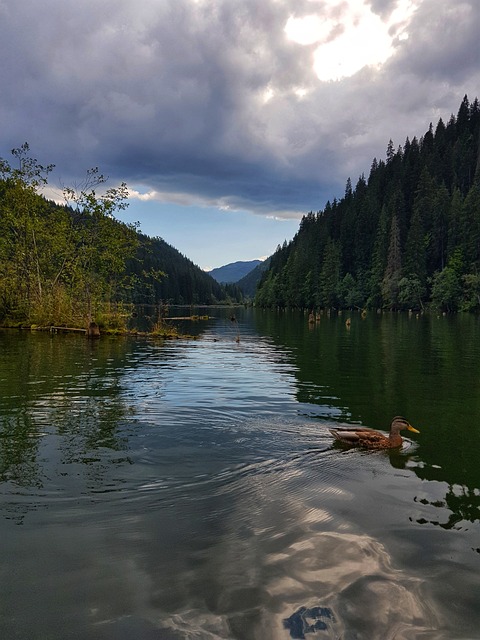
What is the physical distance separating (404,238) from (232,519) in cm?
13544

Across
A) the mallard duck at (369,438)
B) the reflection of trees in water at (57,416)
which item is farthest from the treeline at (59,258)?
the mallard duck at (369,438)

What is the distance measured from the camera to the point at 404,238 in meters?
130

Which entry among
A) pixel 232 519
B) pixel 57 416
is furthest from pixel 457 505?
pixel 57 416

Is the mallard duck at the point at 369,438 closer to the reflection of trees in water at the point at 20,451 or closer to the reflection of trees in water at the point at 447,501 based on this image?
the reflection of trees in water at the point at 447,501

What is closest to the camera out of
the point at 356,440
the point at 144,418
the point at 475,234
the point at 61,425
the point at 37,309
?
the point at 356,440

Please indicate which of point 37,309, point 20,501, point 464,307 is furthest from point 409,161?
point 20,501

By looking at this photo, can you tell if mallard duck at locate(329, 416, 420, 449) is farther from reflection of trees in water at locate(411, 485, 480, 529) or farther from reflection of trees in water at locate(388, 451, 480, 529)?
reflection of trees in water at locate(411, 485, 480, 529)

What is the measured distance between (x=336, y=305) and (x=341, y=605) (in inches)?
5624

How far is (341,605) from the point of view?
4742 millimetres

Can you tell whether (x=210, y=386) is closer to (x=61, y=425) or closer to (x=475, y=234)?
(x=61, y=425)

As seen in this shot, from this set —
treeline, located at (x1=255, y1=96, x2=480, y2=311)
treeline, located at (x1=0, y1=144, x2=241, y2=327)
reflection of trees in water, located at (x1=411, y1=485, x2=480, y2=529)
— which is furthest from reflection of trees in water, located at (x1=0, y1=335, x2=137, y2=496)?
treeline, located at (x1=255, y1=96, x2=480, y2=311)

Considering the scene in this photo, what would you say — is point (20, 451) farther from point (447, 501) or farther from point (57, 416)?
point (447, 501)

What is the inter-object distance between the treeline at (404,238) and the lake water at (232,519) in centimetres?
A: 9822

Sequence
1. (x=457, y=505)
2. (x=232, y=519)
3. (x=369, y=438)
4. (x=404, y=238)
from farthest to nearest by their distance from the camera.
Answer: (x=404, y=238) < (x=369, y=438) < (x=457, y=505) < (x=232, y=519)
